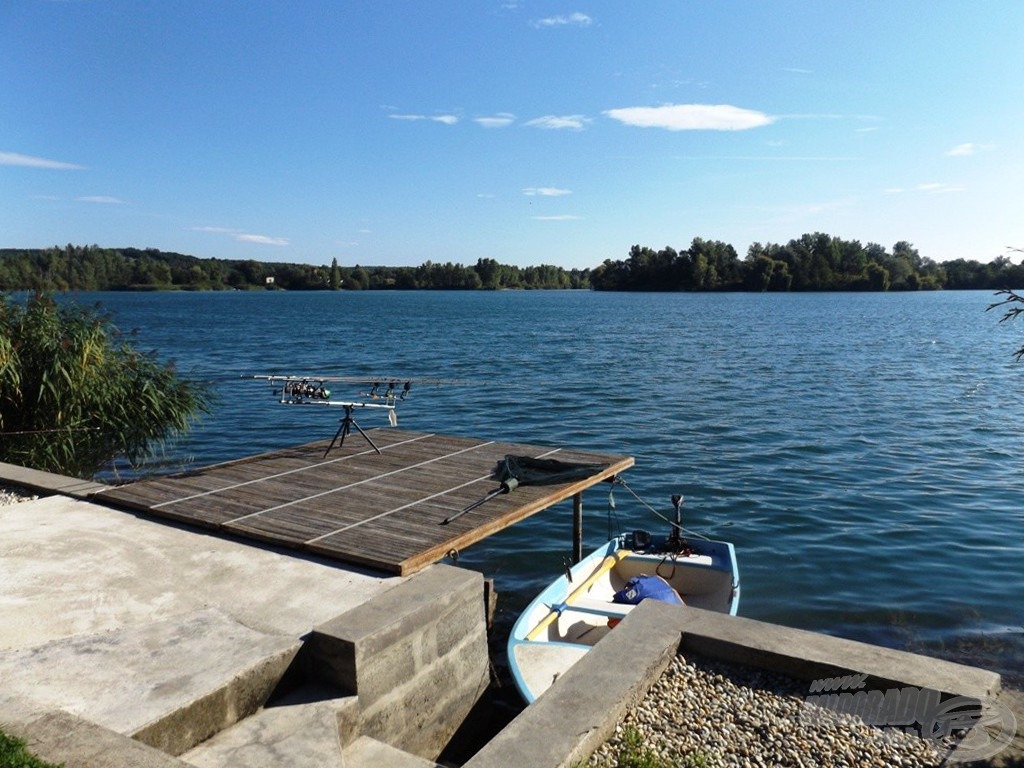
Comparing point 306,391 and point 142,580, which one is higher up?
point 306,391

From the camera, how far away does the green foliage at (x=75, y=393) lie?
41.1 ft

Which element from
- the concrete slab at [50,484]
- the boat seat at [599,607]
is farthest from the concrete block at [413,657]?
the concrete slab at [50,484]

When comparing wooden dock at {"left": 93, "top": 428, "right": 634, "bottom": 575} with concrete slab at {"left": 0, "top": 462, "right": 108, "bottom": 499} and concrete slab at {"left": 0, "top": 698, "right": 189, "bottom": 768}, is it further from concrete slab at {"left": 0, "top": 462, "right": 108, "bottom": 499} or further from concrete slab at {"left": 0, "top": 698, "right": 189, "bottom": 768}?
concrete slab at {"left": 0, "top": 698, "right": 189, "bottom": 768}

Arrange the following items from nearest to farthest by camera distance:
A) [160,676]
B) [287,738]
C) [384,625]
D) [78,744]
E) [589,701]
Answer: [78,744], [589,701], [287,738], [160,676], [384,625]

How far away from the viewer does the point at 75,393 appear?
515 inches

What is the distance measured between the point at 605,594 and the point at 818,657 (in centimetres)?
493

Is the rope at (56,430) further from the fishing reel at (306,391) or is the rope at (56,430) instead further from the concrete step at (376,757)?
the concrete step at (376,757)

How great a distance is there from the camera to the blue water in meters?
11.0

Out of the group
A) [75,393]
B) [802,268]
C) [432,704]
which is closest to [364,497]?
[432,704]

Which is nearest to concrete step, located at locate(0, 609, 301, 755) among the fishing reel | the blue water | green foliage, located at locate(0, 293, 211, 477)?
the fishing reel

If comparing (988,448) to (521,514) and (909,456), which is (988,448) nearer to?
(909,456)

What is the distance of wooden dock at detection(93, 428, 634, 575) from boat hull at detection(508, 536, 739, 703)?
99 cm

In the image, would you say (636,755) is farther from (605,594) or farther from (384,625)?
(605,594)

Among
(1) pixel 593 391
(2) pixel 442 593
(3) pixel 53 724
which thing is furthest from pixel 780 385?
(3) pixel 53 724
